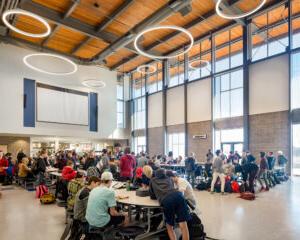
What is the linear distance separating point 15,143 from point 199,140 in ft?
40.7

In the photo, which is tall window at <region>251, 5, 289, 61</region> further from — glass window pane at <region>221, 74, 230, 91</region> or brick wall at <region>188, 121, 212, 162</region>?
brick wall at <region>188, 121, 212, 162</region>

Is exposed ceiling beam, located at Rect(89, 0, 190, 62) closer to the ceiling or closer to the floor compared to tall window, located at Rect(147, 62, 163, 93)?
closer to the ceiling

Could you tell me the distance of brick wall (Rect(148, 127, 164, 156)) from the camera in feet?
58.8

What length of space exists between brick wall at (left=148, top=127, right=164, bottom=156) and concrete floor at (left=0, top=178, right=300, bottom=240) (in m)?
10.3

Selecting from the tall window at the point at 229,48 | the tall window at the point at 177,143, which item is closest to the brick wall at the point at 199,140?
the tall window at the point at 177,143

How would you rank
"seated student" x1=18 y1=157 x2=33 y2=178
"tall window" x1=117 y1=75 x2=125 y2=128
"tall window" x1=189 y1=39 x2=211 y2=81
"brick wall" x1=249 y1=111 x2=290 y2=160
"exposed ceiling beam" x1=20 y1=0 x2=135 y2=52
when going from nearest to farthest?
1. "seated student" x1=18 y1=157 x2=33 y2=178
2. "exposed ceiling beam" x1=20 y1=0 x2=135 y2=52
3. "brick wall" x1=249 y1=111 x2=290 y2=160
4. "tall window" x1=189 y1=39 x2=211 y2=81
5. "tall window" x1=117 y1=75 x2=125 y2=128

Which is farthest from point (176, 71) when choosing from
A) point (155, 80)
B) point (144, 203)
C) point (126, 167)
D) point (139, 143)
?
point (144, 203)

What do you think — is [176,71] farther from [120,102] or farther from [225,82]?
[120,102]

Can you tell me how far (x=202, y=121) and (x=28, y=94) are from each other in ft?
35.8

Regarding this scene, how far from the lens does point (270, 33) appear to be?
12422 millimetres

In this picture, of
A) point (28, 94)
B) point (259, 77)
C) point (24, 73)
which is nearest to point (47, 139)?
point (28, 94)

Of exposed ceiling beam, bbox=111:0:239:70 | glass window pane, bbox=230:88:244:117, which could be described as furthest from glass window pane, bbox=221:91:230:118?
exposed ceiling beam, bbox=111:0:239:70

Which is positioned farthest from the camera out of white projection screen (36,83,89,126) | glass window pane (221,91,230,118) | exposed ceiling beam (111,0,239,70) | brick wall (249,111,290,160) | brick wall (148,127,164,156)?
brick wall (148,127,164,156)

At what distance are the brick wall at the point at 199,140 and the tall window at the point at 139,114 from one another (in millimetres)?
5367
